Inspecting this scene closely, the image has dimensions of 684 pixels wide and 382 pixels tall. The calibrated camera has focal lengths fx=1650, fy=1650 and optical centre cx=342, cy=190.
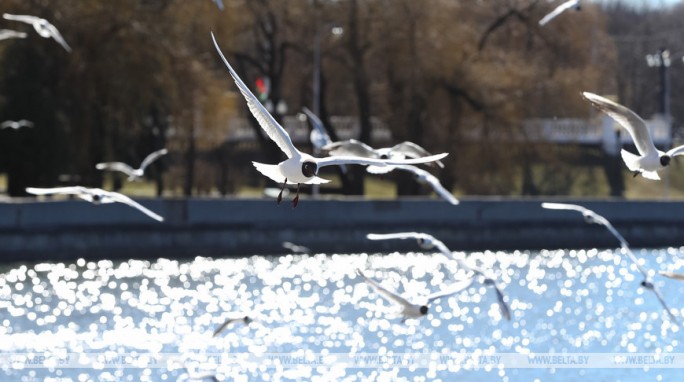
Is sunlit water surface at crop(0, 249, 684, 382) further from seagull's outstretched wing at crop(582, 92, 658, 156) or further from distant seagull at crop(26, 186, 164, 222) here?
seagull's outstretched wing at crop(582, 92, 658, 156)

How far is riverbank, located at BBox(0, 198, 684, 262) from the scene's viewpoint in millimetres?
38031

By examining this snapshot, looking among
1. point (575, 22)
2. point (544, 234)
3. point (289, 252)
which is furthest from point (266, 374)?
point (575, 22)

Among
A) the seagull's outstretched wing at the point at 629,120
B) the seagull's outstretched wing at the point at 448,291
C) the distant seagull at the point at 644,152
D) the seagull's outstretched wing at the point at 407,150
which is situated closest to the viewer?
the seagull's outstretched wing at the point at 629,120

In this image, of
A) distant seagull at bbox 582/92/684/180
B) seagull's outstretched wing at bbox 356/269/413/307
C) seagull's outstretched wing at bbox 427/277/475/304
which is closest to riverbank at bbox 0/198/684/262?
seagull's outstretched wing at bbox 427/277/475/304

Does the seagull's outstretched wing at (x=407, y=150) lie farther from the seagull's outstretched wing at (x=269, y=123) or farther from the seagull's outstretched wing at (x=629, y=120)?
the seagull's outstretched wing at (x=269, y=123)

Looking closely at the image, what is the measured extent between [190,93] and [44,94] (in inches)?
156

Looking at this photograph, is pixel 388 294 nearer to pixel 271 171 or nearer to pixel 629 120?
pixel 271 171

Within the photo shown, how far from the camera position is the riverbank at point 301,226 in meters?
38.0

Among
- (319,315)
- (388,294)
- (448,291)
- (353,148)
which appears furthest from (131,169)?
(388,294)

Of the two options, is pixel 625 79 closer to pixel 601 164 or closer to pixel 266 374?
pixel 601 164

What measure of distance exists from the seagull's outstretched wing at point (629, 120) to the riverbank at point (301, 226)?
22.3m

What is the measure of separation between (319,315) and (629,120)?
1502cm

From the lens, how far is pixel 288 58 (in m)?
56.5

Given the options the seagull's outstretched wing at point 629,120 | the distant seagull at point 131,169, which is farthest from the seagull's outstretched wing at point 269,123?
the distant seagull at point 131,169
